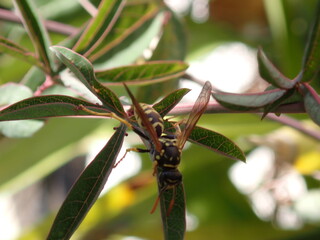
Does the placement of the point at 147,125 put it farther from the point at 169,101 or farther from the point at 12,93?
the point at 12,93

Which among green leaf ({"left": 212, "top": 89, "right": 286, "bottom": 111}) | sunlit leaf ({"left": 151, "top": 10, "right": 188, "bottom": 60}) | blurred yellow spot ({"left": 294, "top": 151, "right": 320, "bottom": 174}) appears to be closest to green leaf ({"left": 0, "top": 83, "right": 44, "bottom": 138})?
green leaf ({"left": 212, "top": 89, "right": 286, "bottom": 111})

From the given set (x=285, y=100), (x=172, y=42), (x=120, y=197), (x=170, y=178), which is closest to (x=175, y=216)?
(x=170, y=178)

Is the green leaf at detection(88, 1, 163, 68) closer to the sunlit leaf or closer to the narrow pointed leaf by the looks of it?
the sunlit leaf

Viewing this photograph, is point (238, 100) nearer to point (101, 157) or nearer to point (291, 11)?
point (101, 157)

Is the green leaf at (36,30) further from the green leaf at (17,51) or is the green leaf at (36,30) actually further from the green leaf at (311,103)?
the green leaf at (311,103)

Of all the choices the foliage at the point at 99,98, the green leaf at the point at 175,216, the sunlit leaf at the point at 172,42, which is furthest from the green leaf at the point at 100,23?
the sunlit leaf at the point at 172,42

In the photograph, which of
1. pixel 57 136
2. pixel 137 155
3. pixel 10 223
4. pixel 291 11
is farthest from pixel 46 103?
pixel 10 223
